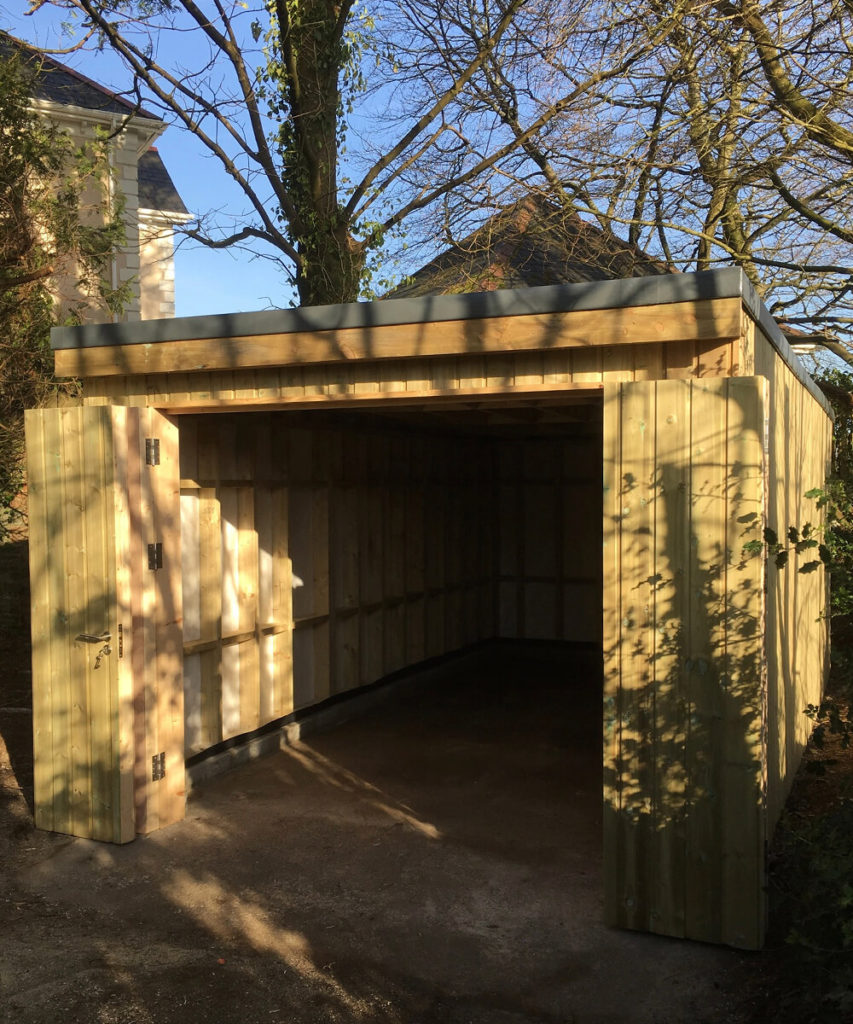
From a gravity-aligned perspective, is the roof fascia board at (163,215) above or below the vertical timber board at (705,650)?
above

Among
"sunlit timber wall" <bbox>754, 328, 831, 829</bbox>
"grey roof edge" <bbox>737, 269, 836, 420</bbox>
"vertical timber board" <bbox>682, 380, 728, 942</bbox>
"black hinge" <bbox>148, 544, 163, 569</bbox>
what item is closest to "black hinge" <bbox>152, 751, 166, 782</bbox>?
"black hinge" <bbox>148, 544, 163, 569</bbox>

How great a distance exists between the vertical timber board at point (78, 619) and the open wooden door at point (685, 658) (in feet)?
8.70

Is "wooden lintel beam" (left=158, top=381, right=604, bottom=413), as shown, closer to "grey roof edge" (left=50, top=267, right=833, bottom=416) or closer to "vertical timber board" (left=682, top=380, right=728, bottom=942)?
Result: "grey roof edge" (left=50, top=267, right=833, bottom=416)

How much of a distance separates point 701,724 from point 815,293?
854cm

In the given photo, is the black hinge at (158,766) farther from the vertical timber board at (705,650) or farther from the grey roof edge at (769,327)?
the grey roof edge at (769,327)

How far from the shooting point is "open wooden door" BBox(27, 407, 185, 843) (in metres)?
4.97

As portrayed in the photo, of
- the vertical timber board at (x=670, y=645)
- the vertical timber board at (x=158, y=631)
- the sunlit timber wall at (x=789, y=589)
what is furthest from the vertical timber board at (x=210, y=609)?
the sunlit timber wall at (x=789, y=589)

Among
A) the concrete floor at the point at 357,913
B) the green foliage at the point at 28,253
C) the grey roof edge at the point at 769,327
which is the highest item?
the green foliage at the point at 28,253

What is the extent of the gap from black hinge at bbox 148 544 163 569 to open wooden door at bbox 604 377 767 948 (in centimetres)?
262

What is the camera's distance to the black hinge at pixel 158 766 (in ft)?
17.1

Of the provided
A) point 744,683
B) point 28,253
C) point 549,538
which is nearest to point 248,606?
point 744,683

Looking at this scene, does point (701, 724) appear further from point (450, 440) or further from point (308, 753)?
point (450, 440)

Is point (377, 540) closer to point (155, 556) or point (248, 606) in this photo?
point (248, 606)

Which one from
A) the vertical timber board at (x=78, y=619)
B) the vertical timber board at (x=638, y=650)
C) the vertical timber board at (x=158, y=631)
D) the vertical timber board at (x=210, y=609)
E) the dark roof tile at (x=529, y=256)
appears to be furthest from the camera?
the dark roof tile at (x=529, y=256)
